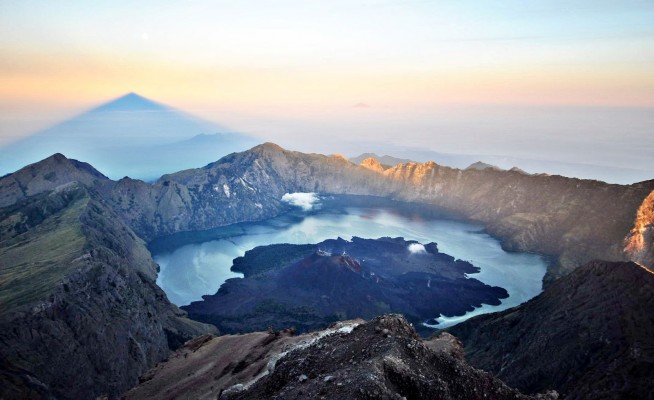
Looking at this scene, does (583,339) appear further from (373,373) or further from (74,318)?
(74,318)

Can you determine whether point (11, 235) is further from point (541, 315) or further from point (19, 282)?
point (541, 315)

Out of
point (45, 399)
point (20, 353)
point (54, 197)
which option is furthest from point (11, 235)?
point (45, 399)

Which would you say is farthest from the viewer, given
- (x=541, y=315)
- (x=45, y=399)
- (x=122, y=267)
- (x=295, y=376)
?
(x=122, y=267)

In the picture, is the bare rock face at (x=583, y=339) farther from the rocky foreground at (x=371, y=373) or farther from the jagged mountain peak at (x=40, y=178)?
the jagged mountain peak at (x=40, y=178)

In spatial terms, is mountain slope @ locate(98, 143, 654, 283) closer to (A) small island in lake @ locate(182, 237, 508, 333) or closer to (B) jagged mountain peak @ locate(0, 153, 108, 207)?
(B) jagged mountain peak @ locate(0, 153, 108, 207)

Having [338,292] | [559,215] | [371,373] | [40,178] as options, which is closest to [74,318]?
[371,373]

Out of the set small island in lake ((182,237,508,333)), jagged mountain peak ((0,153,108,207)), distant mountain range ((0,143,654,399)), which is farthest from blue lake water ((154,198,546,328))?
jagged mountain peak ((0,153,108,207))
